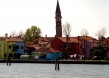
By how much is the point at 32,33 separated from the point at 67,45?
37790mm

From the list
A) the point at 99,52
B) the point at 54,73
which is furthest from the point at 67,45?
the point at 54,73

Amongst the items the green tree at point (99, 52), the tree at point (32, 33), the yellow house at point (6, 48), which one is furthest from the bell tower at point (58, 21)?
the green tree at point (99, 52)

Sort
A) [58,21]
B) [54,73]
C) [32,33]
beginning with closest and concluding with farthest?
[54,73] < [58,21] < [32,33]

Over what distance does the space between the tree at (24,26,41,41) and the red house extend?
105 feet

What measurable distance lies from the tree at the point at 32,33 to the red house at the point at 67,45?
105 ft

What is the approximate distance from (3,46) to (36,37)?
116 ft

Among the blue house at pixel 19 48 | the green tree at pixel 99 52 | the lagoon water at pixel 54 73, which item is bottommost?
the lagoon water at pixel 54 73

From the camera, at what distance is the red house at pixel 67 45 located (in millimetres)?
133250

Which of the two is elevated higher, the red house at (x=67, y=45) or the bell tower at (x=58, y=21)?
the bell tower at (x=58, y=21)

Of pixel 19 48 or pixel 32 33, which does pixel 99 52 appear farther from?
pixel 32 33

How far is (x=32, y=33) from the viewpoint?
168m

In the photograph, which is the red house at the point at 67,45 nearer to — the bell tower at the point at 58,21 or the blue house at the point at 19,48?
the blue house at the point at 19,48

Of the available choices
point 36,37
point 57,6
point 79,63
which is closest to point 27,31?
point 36,37

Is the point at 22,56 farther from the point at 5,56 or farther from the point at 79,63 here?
the point at 79,63
